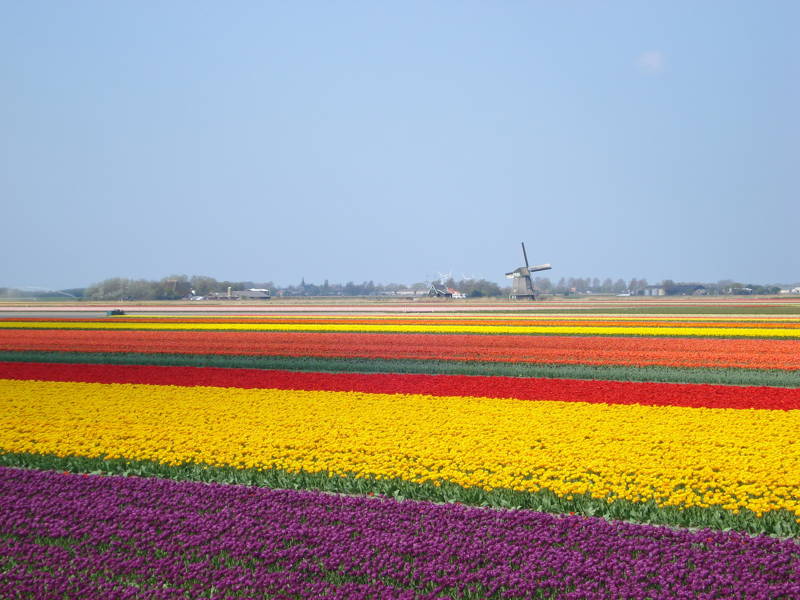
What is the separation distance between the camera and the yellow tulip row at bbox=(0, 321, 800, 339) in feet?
112

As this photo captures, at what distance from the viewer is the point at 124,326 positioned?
41750 millimetres

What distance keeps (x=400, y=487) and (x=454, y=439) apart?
2.61 m

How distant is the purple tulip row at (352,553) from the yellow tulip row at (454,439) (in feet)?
4.27

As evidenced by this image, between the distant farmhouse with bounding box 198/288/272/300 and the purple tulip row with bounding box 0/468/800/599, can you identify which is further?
the distant farmhouse with bounding box 198/288/272/300

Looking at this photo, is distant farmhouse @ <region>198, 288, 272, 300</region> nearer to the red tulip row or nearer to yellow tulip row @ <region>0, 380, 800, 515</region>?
the red tulip row

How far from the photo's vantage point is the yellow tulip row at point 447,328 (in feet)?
112

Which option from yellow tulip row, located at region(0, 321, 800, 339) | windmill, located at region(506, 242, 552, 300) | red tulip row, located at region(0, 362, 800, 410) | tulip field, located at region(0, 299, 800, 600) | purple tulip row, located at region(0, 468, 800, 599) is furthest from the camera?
windmill, located at region(506, 242, 552, 300)

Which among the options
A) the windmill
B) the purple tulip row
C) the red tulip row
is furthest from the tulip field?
the windmill

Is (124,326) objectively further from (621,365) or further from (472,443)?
(472,443)

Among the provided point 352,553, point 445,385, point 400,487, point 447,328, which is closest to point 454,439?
point 400,487

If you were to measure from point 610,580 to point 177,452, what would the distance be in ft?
22.3

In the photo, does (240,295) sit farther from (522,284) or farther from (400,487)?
(400,487)

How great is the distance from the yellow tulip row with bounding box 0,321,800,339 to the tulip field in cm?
1389

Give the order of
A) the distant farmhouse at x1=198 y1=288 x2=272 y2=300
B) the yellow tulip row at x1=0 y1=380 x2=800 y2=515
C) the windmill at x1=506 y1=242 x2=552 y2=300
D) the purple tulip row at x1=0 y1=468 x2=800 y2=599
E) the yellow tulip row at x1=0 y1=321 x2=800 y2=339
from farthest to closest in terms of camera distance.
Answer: the distant farmhouse at x1=198 y1=288 x2=272 y2=300
the windmill at x1=506 y1=242 x2=552 y2=300
the yellow tulip row at x1=0 y1=321 x2=800 y2=339
the yellow tulip row at x1=0 y1=380 x2=800 y2=515
the purple tulip row at x1=0 y1=468 x2=800 y2=599
